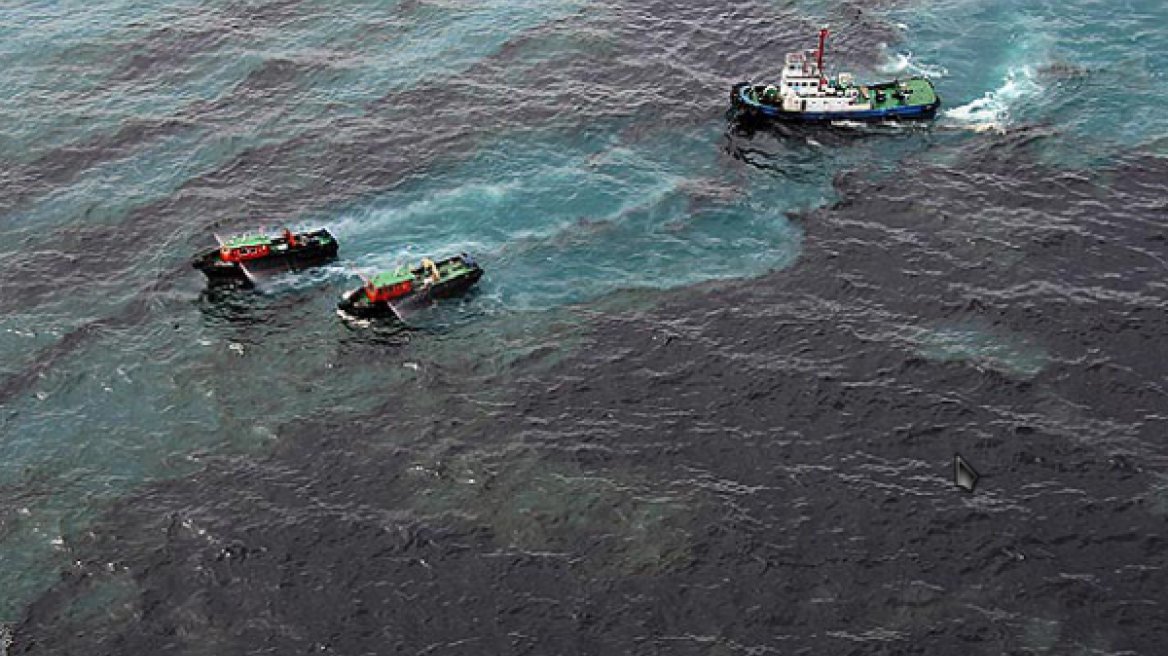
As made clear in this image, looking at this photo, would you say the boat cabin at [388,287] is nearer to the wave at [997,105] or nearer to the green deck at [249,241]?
the green deck at [249,241]

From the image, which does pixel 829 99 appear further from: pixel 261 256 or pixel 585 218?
pixel 261 256

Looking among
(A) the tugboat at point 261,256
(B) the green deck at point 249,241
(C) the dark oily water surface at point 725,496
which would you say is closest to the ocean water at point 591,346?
(C) the dark oily water surface at point 725,496

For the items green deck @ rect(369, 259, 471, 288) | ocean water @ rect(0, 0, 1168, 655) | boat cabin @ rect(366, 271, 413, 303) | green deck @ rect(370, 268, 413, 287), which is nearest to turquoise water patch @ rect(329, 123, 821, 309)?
ocean water @ rect(0, 0, 1168, 655)

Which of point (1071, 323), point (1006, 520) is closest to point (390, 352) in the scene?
point (1006, 520)

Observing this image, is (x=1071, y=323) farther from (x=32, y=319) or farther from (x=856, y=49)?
(x=32, y=319)

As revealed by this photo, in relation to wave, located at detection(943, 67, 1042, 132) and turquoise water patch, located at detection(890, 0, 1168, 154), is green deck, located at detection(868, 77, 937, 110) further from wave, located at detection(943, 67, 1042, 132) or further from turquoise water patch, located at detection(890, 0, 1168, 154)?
wave, located at detection(943, 67, 1042, 132)

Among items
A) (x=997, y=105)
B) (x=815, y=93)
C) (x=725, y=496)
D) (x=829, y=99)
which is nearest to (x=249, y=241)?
(x=725, y=496)
